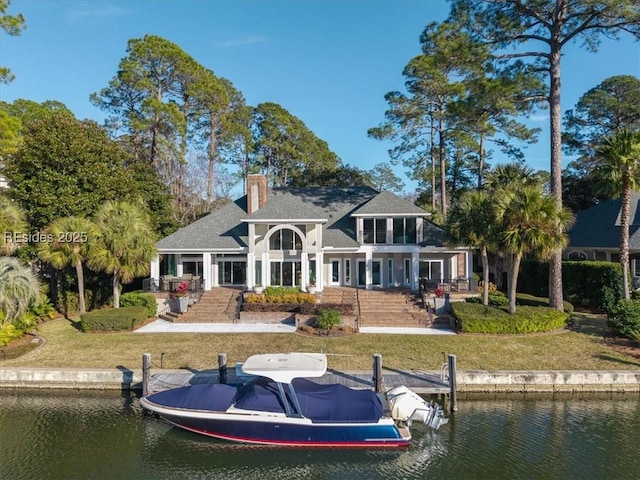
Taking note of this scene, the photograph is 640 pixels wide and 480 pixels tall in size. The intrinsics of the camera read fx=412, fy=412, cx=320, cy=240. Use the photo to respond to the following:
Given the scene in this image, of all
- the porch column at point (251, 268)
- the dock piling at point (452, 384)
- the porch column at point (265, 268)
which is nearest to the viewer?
the dock piling at point (452, 384)

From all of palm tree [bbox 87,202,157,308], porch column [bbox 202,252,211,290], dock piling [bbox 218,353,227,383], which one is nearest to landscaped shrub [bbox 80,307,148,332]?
palm tree [bbox 87,202,157,308]

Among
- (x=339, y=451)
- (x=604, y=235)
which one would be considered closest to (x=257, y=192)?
(x=339, y=451)

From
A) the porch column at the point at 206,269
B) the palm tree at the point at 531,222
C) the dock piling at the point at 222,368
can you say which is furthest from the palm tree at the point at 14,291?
the palm tree at the point at 531,222

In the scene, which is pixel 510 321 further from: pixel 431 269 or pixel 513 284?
pixel 431 269

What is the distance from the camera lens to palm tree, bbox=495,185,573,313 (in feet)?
65.1

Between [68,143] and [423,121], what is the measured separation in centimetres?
2887

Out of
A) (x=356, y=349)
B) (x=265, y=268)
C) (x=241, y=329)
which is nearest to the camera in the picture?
(x=356, y=349)

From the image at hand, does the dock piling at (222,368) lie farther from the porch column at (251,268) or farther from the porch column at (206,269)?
the porch column at (206,269)

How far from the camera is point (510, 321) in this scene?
20.2m

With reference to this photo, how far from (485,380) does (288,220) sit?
52.2ft

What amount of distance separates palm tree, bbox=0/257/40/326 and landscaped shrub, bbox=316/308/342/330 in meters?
14.0

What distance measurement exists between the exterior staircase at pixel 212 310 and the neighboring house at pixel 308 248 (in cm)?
178

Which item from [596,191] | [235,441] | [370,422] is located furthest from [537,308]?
[235,441]

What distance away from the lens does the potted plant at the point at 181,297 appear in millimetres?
25203
